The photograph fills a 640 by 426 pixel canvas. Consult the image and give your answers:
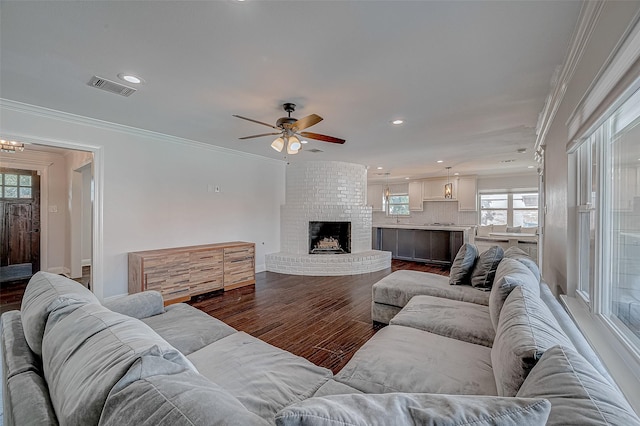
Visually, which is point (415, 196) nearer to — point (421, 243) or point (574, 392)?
point (421, 243)

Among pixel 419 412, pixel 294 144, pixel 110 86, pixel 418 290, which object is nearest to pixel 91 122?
pixel 110 86

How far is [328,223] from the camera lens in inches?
263

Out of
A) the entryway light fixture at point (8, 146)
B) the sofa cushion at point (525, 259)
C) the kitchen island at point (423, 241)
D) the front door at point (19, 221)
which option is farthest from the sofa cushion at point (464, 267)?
the front door at point (19, 221)

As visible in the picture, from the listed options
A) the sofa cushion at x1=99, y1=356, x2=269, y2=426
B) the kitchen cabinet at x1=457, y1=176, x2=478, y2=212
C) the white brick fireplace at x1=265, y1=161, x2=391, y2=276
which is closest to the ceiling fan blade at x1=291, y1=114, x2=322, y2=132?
the sofa cushion at x1=99, y1=356, x2=269, y2=426

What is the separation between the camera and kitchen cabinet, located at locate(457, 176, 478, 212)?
7.95m

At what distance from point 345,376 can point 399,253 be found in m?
6.37

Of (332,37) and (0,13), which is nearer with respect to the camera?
(0,13)

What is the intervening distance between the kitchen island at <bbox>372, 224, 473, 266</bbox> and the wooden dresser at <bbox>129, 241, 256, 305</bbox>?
410 centimetres

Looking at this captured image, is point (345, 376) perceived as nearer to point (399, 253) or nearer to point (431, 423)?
point (431, 423)

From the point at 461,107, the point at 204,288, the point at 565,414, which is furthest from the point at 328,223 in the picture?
the point at 565,414

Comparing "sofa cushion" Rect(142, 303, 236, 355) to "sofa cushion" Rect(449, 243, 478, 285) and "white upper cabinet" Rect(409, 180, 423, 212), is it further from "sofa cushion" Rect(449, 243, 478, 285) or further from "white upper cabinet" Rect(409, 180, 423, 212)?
"white upper cabinet" Rect(409, 180, 423, 212)

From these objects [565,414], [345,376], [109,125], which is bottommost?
[345,376]

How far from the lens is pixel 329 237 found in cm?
673

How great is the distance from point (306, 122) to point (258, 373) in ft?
7.26
